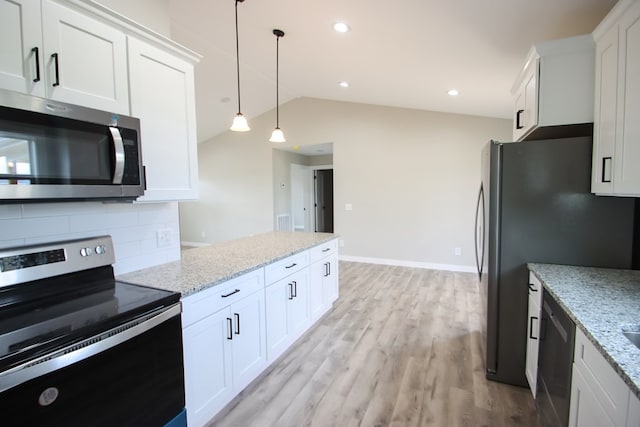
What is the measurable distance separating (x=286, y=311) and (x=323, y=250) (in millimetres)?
810

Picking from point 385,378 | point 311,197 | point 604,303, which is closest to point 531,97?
point 604,303

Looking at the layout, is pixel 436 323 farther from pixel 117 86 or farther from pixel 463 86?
pixel 117 86

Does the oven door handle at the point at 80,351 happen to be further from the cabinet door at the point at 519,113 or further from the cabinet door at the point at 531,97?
the cabinet door at the point at 519,113

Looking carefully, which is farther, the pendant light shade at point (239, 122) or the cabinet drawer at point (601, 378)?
the pendant light shade at point (239, 122)

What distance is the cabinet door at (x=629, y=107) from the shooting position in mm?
1354

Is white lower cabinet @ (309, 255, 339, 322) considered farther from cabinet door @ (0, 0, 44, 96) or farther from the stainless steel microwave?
cabinet door @ (0, 0, 44, 96)

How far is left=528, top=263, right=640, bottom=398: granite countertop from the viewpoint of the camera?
0.97 metres

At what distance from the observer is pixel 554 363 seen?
1.54 metres

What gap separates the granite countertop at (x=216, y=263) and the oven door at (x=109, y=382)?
27 cm

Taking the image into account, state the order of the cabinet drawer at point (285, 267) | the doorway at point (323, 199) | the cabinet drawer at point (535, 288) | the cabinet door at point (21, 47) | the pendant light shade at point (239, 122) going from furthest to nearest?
the doorway at point (323, 199) → the pendant light shade at point (239, 122) → the cabinet drawer at point (285, 267) → the cabinet drawer at point (535, 288) → the cabinet door at point (21, 47)

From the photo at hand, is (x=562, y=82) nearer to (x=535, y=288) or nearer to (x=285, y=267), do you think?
(x=535, y=288)

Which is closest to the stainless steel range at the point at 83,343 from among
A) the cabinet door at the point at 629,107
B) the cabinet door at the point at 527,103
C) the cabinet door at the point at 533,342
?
the cabinet door at the point at 533,342

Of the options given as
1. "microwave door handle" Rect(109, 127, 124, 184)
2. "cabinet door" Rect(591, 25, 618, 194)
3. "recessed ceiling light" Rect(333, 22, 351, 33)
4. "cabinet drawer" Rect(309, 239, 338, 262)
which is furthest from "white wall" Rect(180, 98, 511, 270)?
"microwave door handle" Rect(109, 127, 124, 184)

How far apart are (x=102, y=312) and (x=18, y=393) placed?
1.09 ft
